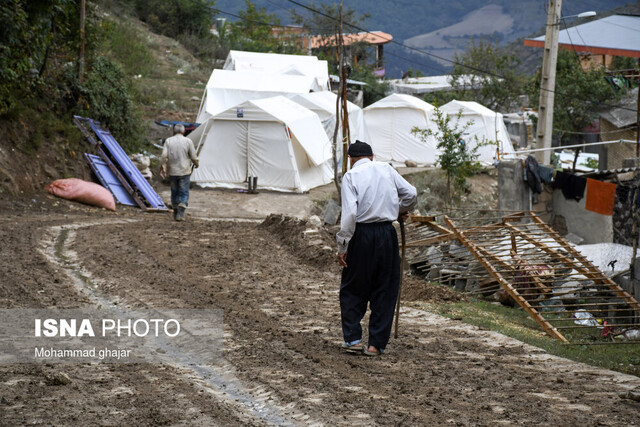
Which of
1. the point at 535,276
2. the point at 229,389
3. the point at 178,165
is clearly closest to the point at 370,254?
the point at 229,389

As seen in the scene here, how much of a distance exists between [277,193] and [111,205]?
6.39 m

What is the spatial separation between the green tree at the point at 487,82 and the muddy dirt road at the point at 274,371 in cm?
3236

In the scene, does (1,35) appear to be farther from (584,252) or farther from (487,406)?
(487,406)

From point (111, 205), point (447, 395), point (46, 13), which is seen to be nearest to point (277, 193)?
point (111, 205)

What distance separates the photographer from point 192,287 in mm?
8312

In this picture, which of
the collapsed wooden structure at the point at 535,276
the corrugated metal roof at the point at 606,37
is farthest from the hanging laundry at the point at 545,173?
the corrugated metal roof at the point at 606,37

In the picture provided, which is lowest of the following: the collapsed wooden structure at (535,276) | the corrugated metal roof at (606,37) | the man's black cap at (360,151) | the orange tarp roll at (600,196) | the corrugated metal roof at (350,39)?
the collapsed wooden structure at (535,276)

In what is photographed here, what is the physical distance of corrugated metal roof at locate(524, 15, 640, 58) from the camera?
102 ft

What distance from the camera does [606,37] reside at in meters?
34.0

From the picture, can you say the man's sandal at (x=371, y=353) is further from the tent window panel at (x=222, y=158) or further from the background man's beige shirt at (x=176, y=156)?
the tent window panel at (x=222, y=158)

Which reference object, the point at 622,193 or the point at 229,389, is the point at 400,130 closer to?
the point at 622,193

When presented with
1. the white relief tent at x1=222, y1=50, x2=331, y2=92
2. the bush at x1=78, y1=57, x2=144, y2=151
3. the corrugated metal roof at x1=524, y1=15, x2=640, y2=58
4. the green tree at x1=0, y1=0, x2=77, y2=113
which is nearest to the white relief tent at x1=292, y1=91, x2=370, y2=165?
the white relief tent at x1=222, y1=50, x2=331, y2=92

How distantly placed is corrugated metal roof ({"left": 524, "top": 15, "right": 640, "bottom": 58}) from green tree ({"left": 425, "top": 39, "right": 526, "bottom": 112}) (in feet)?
17.9

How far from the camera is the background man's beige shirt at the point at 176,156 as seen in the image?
542 inches
